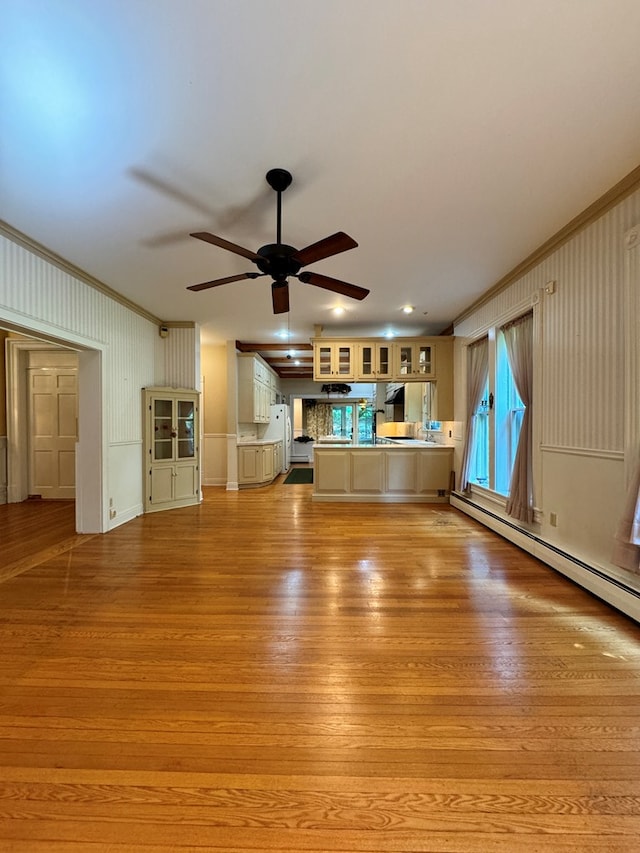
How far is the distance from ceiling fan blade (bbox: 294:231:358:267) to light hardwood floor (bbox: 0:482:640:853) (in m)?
2.40

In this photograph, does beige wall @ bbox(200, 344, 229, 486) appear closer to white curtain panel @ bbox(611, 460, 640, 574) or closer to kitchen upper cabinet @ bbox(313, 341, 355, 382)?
kitchen upper cabinet @ bbox(313, 341, 355, 382)

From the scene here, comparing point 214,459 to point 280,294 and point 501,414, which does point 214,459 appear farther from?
point 501,414

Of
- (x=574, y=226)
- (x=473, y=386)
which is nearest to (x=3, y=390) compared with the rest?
(x=473, y=386)

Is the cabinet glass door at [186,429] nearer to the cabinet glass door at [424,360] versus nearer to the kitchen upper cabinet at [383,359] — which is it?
the kitchen upper cabinet at [383,359]

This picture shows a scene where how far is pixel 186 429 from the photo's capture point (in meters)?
5.76

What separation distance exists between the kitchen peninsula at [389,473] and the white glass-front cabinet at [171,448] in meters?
2.02

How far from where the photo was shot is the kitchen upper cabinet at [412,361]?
595 cm

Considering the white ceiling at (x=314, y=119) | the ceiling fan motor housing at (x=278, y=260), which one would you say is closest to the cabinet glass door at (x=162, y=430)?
the white ceiling at (x=314, y=119)

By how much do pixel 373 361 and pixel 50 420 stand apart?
5.45m

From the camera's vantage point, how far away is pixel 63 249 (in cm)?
333

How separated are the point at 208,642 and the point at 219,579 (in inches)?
34.3

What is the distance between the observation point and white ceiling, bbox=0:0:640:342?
147 cm

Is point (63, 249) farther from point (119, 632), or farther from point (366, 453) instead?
point (366, 453)

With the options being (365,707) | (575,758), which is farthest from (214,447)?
(575,758)
